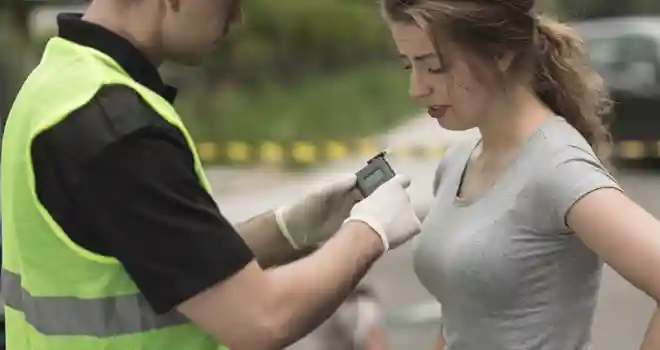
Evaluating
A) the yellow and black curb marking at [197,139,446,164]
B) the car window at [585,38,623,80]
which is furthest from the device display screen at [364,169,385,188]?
the yellow and black curb marking at [197,139,446,164]

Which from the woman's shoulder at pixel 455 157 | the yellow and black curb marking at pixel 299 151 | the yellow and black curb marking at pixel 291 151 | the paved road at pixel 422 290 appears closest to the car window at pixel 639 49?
the yellow and black curb marking at pixel 299 151

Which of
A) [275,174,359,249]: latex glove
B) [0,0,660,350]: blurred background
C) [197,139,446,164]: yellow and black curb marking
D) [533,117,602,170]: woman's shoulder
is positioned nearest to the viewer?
[533,117,602,170]: woman's shoulder

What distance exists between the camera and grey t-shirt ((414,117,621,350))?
1682 mm

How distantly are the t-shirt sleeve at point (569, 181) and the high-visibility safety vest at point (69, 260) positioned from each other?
537 millimetres

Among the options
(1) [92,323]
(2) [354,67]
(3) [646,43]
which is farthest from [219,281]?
(2) [354,67]

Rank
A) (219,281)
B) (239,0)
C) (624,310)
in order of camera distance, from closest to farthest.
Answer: (219,281) → (239,0) → (624,310)

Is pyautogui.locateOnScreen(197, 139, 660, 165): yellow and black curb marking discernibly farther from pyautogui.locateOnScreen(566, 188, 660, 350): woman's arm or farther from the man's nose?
pyautogui.locateOnScreen(566, 188, 660, 350): woman's arm

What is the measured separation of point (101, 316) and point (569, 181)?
736 millimetres

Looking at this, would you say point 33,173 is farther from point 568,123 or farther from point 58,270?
point 568,123

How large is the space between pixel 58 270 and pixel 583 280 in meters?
0.84

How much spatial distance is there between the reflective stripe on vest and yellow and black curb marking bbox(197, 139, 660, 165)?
8.10 m

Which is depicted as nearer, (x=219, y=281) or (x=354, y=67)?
(x=219, y=281)

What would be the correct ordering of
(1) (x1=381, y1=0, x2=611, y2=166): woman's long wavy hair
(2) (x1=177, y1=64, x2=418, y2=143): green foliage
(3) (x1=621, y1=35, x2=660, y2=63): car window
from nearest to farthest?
1. (1) (x1=381, y1=0, x2=611, y2=166): woman's long wavy hair
2. (3) (x1=621, y1=35, x2=660, y2=63): car window
3. (2) (x1=177, y1=64, x2=418, y2=143): green foliage

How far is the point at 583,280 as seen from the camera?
174 cm
